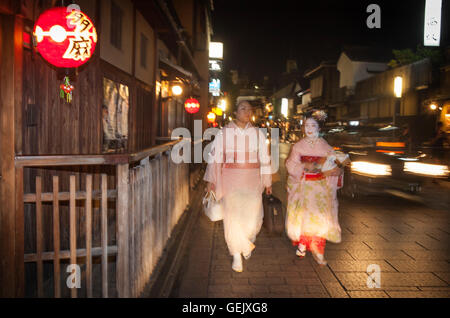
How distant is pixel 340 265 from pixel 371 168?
20.6ft

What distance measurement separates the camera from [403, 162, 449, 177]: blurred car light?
1031 cm

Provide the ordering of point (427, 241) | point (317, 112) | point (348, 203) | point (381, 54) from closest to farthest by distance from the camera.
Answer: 1. point (317, 112)
2. point (427, 241)
3. point (348, 203)
4. point (381, 54)

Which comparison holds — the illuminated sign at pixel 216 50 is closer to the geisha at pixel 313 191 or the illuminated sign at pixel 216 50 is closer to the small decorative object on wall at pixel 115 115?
the small decorative object on wall at pixel 115 115

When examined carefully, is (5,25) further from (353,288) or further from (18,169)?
(353,288)

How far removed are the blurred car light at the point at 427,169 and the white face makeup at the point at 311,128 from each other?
250 inches

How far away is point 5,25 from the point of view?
3.82 meters

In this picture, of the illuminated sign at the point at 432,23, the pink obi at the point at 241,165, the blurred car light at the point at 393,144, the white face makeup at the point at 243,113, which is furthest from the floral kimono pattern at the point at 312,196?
the illuminated sign at the point at 432,23

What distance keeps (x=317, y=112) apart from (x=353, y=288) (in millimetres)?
2572

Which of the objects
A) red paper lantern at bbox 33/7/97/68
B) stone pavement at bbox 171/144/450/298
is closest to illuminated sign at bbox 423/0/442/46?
stone pavement at bbox 171/144/450/298

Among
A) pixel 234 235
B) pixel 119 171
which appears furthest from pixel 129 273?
pixel 234 235

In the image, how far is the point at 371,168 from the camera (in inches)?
424

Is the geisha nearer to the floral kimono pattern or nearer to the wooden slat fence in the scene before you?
the floral kimono pattern

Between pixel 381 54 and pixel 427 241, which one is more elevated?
pixel 381 54

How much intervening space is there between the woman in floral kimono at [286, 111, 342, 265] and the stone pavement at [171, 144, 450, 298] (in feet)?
1.03
